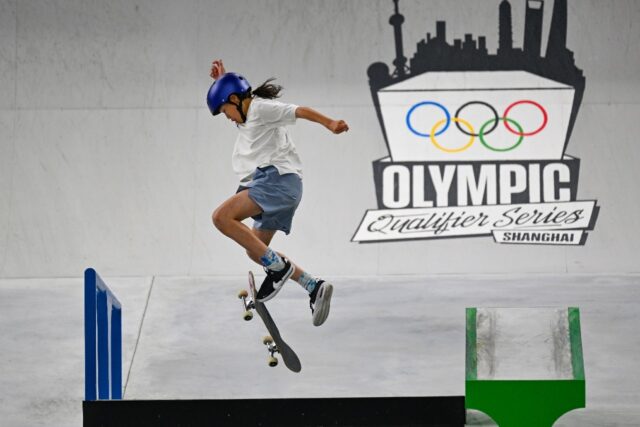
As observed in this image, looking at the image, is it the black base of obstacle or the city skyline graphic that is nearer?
the black base of obstacle

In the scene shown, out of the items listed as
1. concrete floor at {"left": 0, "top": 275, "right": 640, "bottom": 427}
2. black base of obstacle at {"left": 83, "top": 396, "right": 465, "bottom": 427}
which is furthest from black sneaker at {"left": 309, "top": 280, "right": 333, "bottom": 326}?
concrete floor at {"left": 0, "top": 275, "right": 640, "bottom": 427}

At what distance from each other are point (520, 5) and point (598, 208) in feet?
7.17

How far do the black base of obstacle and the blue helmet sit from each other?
179 cm

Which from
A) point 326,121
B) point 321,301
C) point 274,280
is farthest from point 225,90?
point 321,301

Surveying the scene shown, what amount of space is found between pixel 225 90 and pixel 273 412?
1.92 m

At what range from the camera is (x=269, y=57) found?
13.2 meters

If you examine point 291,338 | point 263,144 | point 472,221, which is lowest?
point 291,338

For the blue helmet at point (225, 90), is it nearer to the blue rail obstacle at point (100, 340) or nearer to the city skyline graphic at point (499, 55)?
the blue rail obstacle at point (100, 340)

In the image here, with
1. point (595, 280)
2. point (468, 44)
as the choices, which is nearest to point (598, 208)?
point (595, 280)

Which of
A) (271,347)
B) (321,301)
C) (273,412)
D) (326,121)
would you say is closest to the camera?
(273,412)

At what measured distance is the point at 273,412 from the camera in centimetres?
647

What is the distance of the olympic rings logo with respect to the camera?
13.0 meters

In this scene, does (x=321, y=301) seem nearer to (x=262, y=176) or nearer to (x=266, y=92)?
(x=262, y=176)

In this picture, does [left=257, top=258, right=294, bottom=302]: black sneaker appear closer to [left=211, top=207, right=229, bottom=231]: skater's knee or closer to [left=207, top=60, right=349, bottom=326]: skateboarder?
[left=207, top=60, right=349, bottom=326]: skateboarder
